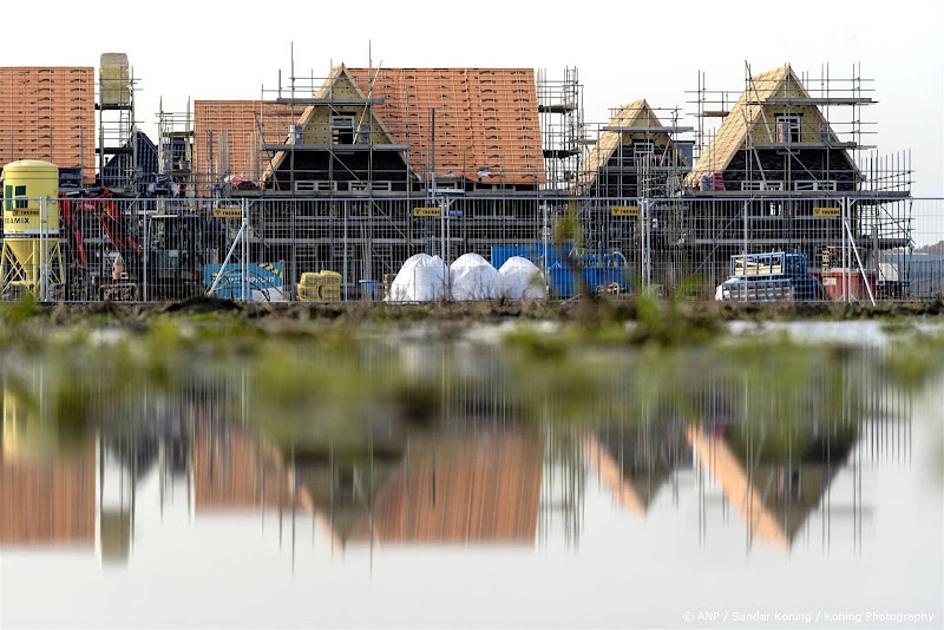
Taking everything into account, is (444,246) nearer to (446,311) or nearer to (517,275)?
(517,275)

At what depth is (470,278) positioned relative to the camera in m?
29.7

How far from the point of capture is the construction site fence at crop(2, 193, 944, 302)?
29109mm

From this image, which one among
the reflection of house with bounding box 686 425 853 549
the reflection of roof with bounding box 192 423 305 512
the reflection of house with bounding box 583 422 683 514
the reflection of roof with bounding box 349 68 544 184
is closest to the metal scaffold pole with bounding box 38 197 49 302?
the reflection of roof with bounding box 192 423 305 512

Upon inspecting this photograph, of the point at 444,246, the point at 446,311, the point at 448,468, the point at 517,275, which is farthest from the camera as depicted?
the point at 517,275

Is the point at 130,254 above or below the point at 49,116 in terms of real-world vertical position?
below

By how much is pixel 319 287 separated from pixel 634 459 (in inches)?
1068

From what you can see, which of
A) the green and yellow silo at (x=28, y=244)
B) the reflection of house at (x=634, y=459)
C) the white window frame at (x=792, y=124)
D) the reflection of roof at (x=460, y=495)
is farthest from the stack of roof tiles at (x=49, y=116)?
the reflection of roof at (x=460, y=495)

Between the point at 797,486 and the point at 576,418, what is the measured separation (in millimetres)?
1842

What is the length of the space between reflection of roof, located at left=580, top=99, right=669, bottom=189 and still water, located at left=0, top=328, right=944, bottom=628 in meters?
48.9

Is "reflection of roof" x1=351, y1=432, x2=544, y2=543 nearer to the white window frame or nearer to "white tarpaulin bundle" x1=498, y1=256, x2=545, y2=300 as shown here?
"white tarpaulin bundle" x1=498, y1=256, x2=545, y2=300

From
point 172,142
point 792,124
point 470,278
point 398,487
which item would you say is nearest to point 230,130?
point 172,142

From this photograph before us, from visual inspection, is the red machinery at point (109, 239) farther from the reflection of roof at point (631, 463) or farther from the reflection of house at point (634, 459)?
the reflection of roof at point (631, 463)

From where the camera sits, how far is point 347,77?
168 feet

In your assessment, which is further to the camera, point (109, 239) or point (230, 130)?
point (230, 130)
